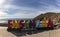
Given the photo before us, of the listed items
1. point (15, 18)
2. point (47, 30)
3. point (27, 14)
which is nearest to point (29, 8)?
point (27, 14)

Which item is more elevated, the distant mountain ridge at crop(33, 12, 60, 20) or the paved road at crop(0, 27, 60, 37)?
the distant mountain ridge at crop(33, 12, 60, 20)

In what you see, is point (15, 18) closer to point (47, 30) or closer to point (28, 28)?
point (28, 28)

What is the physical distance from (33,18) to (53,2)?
1.05ft

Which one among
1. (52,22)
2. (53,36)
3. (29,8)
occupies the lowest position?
(53,36)

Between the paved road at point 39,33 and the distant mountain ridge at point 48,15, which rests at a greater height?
the distant mountain ridge at point 48,15

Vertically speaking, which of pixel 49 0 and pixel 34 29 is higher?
pixel 49 0

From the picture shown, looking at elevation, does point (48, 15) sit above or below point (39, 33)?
above

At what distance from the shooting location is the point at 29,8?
79.4 inches

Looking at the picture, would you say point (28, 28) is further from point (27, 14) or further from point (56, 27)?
point (56, 27)

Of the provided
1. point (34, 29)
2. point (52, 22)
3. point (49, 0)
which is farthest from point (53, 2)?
point (34, 29)

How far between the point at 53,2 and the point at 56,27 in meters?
0.31

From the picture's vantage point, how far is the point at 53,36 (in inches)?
78.4

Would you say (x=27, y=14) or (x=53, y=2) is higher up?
(x=53, y=2)

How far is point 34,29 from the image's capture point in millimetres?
1978
